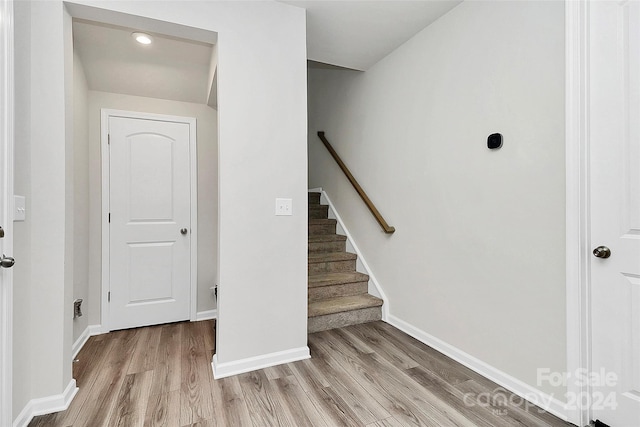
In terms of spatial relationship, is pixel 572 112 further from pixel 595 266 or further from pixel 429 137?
pixel 429 137

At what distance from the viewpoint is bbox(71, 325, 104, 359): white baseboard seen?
232 centimetres

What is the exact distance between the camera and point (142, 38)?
2250mm

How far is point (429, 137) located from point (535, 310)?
1.37m

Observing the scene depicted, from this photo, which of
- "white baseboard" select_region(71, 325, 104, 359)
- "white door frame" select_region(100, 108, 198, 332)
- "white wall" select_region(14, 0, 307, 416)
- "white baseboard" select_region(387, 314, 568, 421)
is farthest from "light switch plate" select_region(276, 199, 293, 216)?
"white baseboard" select_region(71, 325, 104, 359)

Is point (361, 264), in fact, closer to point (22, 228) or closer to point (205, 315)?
point (205, 315)

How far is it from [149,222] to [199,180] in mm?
604

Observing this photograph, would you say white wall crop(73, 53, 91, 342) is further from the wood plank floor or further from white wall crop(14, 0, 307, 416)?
white wall crop(14, 0, 307, 416)

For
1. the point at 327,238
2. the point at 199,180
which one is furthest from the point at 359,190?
the point at 199,180

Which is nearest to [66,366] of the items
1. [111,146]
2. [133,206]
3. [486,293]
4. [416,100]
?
[133,206]

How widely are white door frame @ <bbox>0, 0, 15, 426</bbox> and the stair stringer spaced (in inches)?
99.1

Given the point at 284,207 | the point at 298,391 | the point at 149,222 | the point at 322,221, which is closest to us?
the point at 298,391

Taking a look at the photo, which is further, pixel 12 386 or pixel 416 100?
pixel 416 100

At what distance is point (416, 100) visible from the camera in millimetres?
2539

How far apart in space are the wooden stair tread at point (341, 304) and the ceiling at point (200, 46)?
222 centimetres
